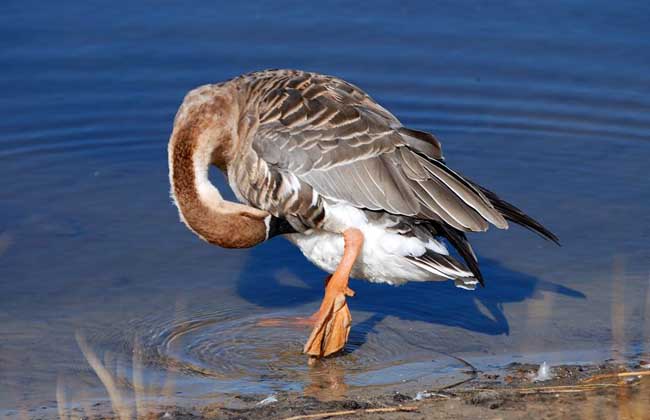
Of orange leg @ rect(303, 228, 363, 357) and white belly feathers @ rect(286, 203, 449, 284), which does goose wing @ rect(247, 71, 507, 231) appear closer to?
white belly feathers @ rect(286, 203, 449, 284)

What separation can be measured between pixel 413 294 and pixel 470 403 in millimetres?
2360

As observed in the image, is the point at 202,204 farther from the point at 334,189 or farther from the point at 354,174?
the point at 354,174

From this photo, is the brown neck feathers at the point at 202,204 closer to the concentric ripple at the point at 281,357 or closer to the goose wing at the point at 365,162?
the goose wing at the point at 365,162

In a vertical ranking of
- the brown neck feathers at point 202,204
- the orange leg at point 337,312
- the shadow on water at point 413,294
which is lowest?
the shadow on water at point 413,294

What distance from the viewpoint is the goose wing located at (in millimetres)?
6988

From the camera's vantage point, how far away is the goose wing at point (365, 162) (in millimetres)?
6988

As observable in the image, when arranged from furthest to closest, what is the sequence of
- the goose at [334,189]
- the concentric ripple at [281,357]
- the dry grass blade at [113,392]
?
the goose at [334,189] → the concentric ripple at [281,357] → the dry grass blade at [113,392]

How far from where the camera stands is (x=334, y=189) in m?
7.08

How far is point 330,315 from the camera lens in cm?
700

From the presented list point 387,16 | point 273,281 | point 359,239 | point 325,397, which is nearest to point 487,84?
point 387,16

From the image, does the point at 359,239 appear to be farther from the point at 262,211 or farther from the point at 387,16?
the point at 387,16

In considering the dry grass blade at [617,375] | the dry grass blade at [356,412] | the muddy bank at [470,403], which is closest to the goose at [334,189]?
the muddy bank at [470,403]

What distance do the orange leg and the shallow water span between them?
14 centimetres

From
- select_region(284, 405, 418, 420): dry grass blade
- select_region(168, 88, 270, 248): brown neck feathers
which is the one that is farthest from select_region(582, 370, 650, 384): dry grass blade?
select_region(168, 88, 270, 248): brown neck feathers
